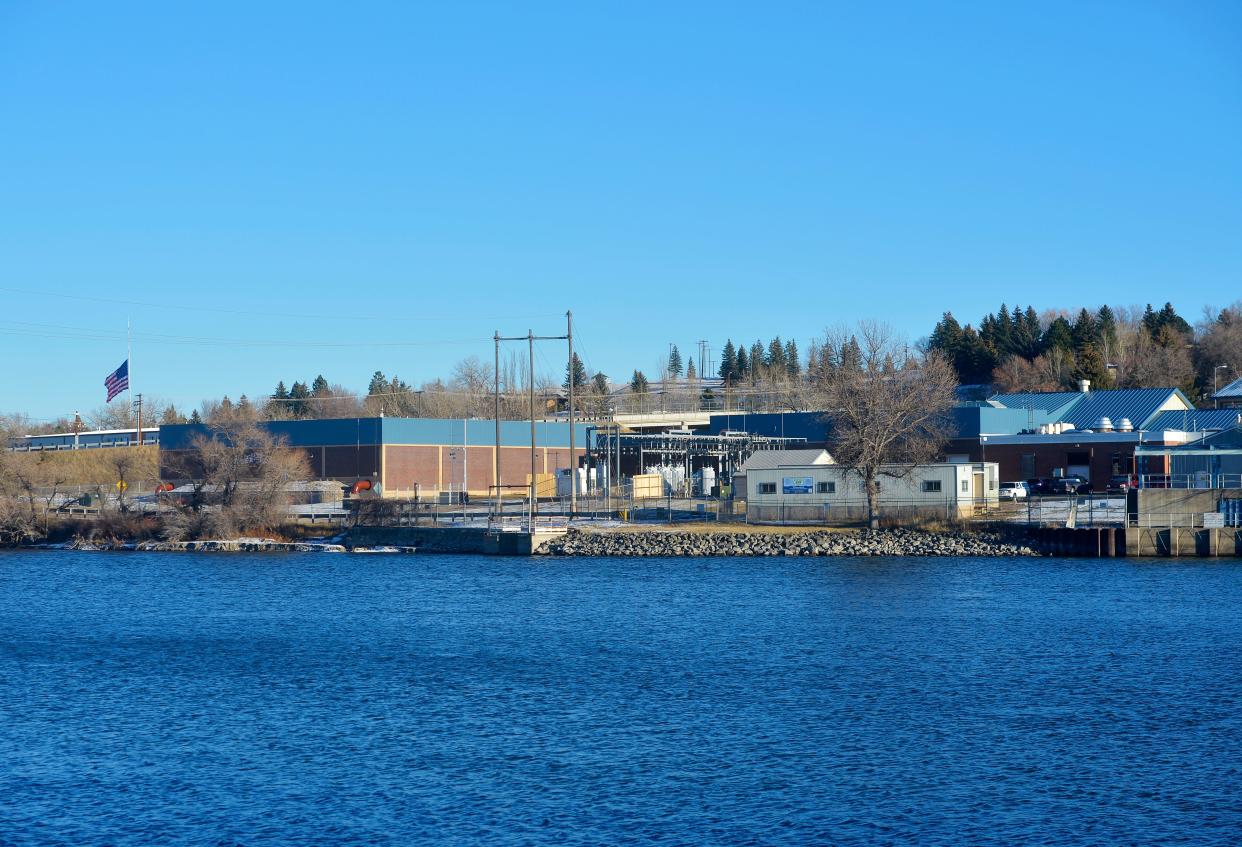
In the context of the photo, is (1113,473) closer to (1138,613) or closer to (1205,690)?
(1138,613)

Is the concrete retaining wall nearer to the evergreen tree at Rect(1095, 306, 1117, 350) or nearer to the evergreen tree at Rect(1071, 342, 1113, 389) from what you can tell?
the evergreen tree at Rect(1071, 342, 1113, 389)

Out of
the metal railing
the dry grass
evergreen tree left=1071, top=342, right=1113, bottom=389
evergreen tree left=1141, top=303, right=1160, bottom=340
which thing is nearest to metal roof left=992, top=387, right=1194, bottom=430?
the metal railing

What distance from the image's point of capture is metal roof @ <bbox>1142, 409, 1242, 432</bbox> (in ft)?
264

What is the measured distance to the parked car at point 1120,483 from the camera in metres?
67.4

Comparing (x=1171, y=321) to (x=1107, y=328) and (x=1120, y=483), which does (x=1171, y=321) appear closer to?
(x=1107, y=328)

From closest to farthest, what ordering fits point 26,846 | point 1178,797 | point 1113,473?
point 26,846
point 1178,797
point 1113,473

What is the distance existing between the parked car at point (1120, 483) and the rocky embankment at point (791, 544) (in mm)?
13911

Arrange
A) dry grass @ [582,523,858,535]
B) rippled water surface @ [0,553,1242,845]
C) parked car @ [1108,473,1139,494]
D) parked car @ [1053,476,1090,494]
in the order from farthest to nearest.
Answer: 1. parked car @ [1053,476,1090,494]
2. parked car @ [1108,473,1139,494]
3. dry grass @ [582,523,858,535]
4. rippled water surface @ [0,553,1242,845]

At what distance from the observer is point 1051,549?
55719 mm

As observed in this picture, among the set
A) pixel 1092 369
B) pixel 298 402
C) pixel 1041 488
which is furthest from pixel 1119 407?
pixel 298 402

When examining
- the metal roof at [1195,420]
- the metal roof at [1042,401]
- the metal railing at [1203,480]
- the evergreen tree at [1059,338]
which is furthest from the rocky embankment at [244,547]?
the evergreen tree at [1059,338]

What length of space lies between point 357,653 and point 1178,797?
67.2ft

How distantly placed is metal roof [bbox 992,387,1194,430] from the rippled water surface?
127 ft

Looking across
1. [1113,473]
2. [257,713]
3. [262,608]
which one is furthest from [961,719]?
[1113,473]
